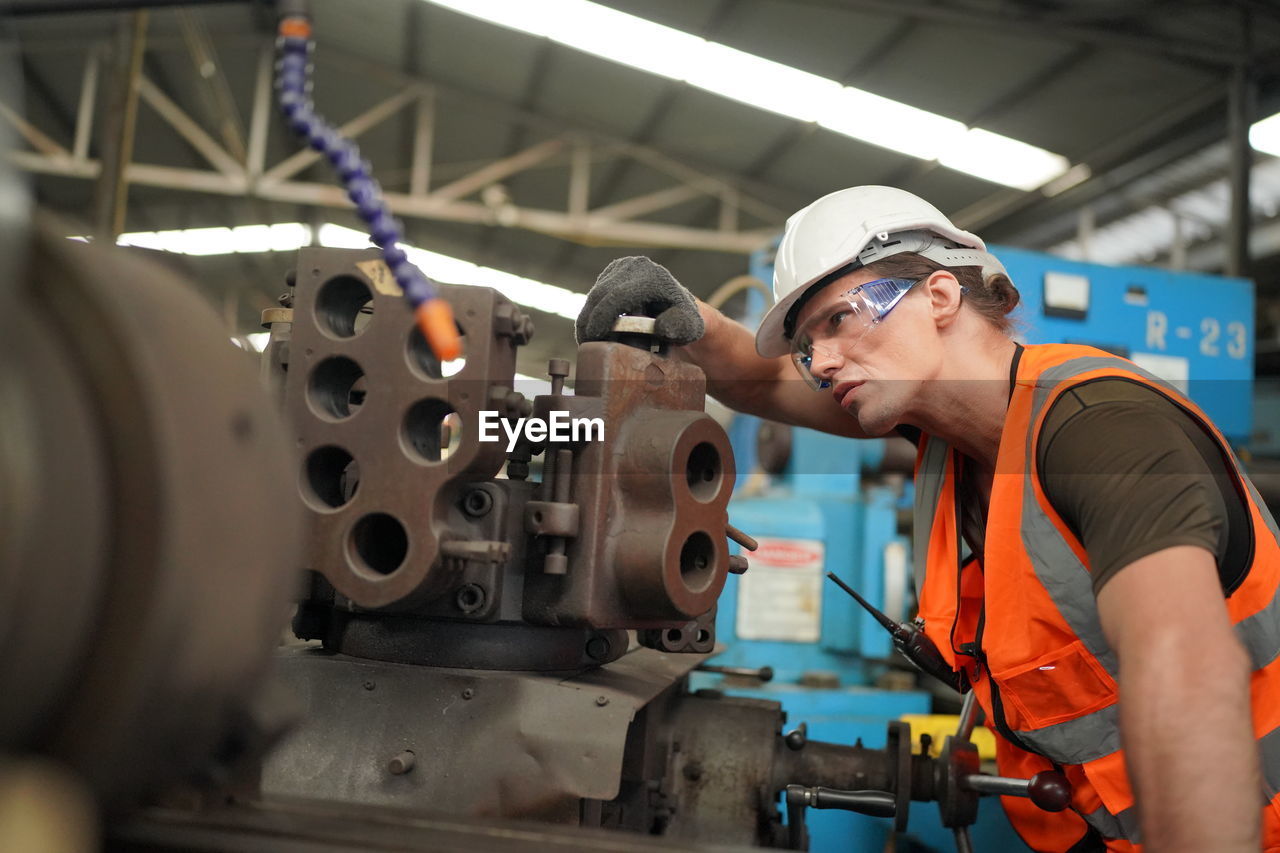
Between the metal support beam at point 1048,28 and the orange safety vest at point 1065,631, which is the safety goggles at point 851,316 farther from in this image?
the metal support beam at point 1048,28

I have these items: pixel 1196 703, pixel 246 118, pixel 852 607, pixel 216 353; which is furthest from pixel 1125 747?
pixel 246 118

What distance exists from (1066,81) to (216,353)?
17.5 feet

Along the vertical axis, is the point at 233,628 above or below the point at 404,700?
above

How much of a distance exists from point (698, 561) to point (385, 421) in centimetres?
36

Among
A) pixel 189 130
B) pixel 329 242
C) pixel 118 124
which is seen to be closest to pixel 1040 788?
pixel 118 124

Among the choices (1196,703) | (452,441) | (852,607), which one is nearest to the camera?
(1196,703)

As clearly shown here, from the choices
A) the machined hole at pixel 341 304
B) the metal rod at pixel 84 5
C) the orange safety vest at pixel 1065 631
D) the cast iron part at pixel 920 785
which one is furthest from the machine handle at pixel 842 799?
the metal rod at pixel 84 5

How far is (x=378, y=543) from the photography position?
3.33 ft

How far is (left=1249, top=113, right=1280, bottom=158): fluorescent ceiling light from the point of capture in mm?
4855

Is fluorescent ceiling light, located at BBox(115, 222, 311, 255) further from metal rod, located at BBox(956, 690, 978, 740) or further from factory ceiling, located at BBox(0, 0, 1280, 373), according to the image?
metal rod, located at BBox(956, 690, 978, 740)

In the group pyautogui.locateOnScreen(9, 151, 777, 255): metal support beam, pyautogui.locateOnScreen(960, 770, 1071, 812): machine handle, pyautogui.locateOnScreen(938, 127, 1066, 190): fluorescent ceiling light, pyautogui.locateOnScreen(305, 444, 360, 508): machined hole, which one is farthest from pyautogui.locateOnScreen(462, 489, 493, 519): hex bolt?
pyautogui.locateOnScreen(9, 151, 777, 255): metal support beam

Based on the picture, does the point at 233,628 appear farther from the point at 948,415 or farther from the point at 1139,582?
the point at 948,415

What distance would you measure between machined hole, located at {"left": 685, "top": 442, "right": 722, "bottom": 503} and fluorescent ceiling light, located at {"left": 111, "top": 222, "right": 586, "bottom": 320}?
7.62m

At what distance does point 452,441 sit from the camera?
44.4 inches
